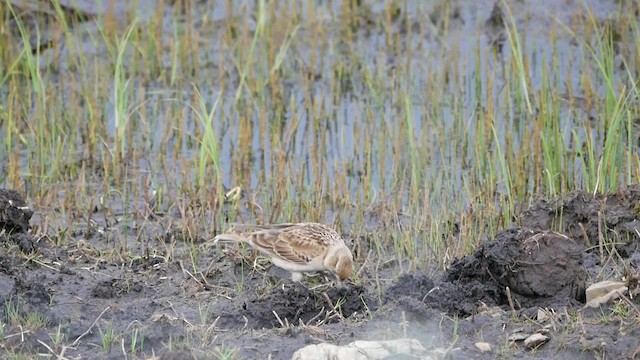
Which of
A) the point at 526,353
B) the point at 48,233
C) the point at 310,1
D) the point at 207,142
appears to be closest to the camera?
the point at 526,353

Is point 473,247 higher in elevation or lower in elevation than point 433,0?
lower

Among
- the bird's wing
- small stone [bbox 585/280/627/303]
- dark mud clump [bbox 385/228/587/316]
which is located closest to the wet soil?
dark mud clump [bbox 385/228/587/316]

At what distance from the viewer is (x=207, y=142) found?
382 inches

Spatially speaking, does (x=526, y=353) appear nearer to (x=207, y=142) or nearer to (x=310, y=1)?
(x=207, y=142)

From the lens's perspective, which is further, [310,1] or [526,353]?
[310,1]

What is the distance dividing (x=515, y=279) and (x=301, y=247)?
1408 mm

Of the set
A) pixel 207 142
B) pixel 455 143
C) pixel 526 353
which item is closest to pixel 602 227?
pixel 526 353

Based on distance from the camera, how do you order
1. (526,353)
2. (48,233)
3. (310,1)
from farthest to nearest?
(310,1) < (48,233) < (526,353)

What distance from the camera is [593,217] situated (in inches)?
314

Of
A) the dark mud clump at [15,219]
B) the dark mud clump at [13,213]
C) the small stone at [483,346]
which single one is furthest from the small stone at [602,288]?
the dark mud clump at [13,213]

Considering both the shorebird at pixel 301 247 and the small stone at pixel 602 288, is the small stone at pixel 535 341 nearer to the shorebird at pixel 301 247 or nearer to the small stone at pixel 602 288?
the small stone at pixel 602 288

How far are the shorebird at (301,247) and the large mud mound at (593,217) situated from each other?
146 centimetres

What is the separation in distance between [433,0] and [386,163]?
3.83m

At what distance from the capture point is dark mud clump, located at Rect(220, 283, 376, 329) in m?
6.77
